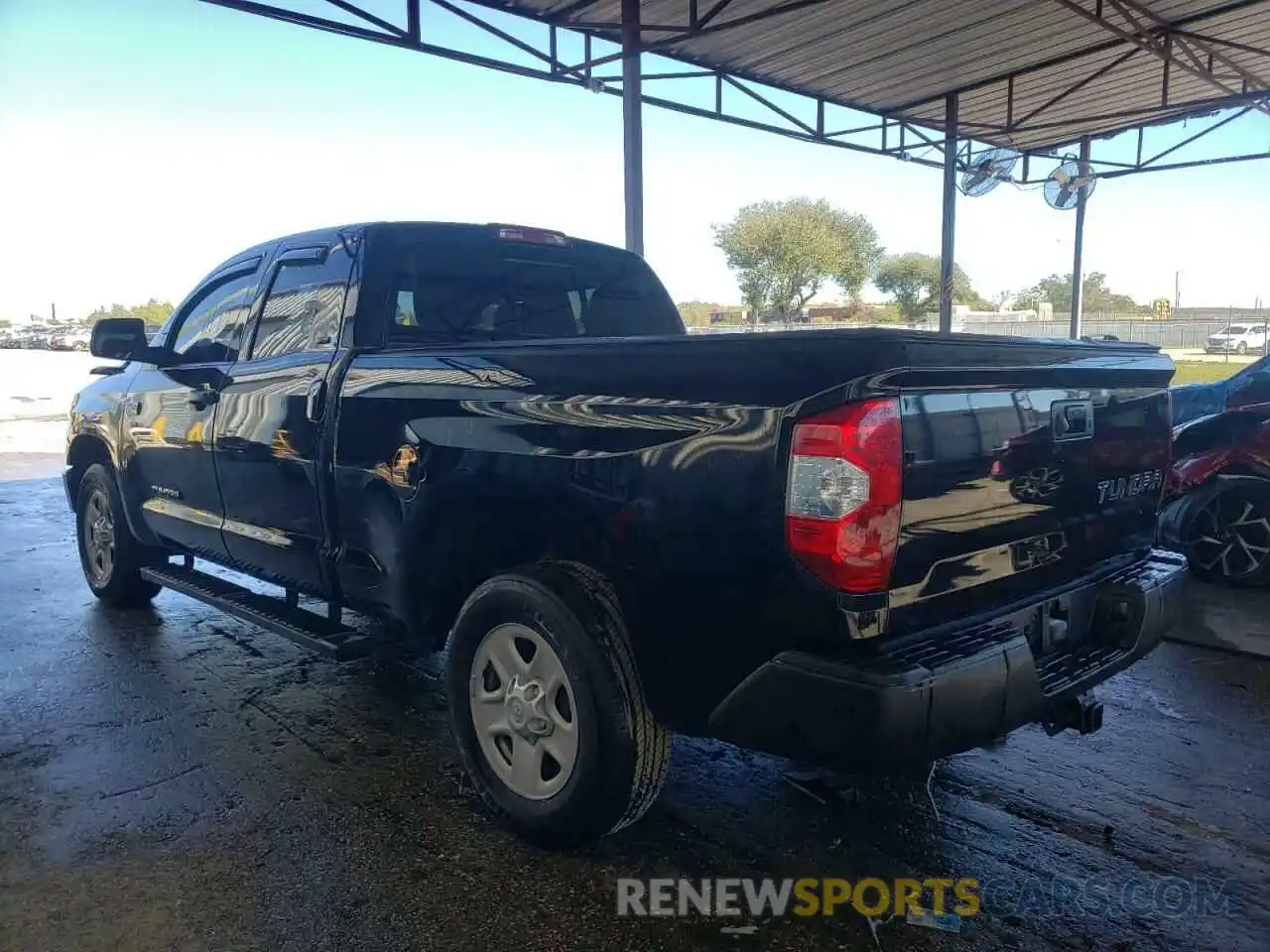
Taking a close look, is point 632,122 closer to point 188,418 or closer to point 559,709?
point 188,418

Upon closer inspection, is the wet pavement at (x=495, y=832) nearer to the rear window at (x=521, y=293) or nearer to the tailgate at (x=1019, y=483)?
the tailgate at (x=1019, y=483)

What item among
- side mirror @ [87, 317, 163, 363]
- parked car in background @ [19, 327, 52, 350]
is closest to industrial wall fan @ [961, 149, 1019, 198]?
side mirror @ [87, 317, 163, 363]

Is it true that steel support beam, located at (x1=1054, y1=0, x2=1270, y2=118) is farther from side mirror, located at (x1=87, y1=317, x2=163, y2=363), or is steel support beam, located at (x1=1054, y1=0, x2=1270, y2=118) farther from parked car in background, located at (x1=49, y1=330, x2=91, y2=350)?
parked car in background, located at (x1=49, y1=330, x2=91, y2=350)

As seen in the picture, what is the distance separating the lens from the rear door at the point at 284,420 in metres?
3.64

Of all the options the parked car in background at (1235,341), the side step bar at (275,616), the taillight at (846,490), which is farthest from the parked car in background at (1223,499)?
the parked car in background at (1235,341)

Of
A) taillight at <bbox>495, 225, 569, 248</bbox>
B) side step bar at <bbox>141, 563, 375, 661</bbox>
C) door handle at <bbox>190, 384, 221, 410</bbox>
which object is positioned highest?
taillight at <bbox>495, 225, 569, 248</bbox>

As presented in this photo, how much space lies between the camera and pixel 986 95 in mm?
14406

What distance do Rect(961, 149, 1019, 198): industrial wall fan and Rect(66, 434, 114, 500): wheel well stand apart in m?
13.2

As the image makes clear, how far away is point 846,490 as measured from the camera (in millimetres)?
2137

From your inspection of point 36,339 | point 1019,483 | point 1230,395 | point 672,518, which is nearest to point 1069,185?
point 1230,395

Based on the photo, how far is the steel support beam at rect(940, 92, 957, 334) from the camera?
1425 cm

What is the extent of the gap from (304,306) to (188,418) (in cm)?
102

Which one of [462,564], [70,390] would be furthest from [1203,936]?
[70,390]

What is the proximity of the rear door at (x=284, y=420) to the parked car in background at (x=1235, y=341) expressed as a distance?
94.8ft
